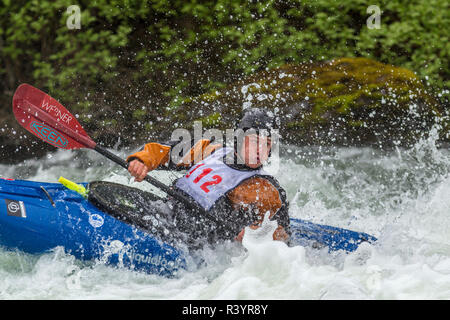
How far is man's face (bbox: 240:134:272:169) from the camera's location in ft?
9.76

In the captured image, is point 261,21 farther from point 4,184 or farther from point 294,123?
point 4,184

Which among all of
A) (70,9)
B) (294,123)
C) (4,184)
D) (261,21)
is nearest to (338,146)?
(294,123)

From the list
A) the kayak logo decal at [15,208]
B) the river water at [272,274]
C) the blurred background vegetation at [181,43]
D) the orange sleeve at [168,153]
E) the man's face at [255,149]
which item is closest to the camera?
the river water at [272,274]

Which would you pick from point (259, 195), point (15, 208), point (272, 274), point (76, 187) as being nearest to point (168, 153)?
point (76, 187)

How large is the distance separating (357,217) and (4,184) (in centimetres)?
296

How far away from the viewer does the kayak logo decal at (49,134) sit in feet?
11.0

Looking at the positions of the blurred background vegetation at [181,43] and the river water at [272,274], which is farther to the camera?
the blurred background vegetation at [181,43]

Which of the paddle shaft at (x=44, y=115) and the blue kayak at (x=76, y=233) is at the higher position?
the paddle shaft at (x=44, y=115)

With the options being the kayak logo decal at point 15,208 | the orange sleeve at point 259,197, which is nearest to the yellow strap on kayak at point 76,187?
the kayak logo decal at point 15,208

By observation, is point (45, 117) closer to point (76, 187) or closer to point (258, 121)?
point (76, 187)

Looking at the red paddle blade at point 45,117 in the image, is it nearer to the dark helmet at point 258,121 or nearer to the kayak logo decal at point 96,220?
the kayak logo decal at point 96,220

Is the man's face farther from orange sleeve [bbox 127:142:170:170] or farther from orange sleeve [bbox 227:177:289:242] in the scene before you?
orange sleeve [bbox 127:142:170:170]

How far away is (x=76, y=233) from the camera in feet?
9.48

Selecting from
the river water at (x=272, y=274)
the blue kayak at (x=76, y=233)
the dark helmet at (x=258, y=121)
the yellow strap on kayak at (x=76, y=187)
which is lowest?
the river water at (x=272, y=274)
